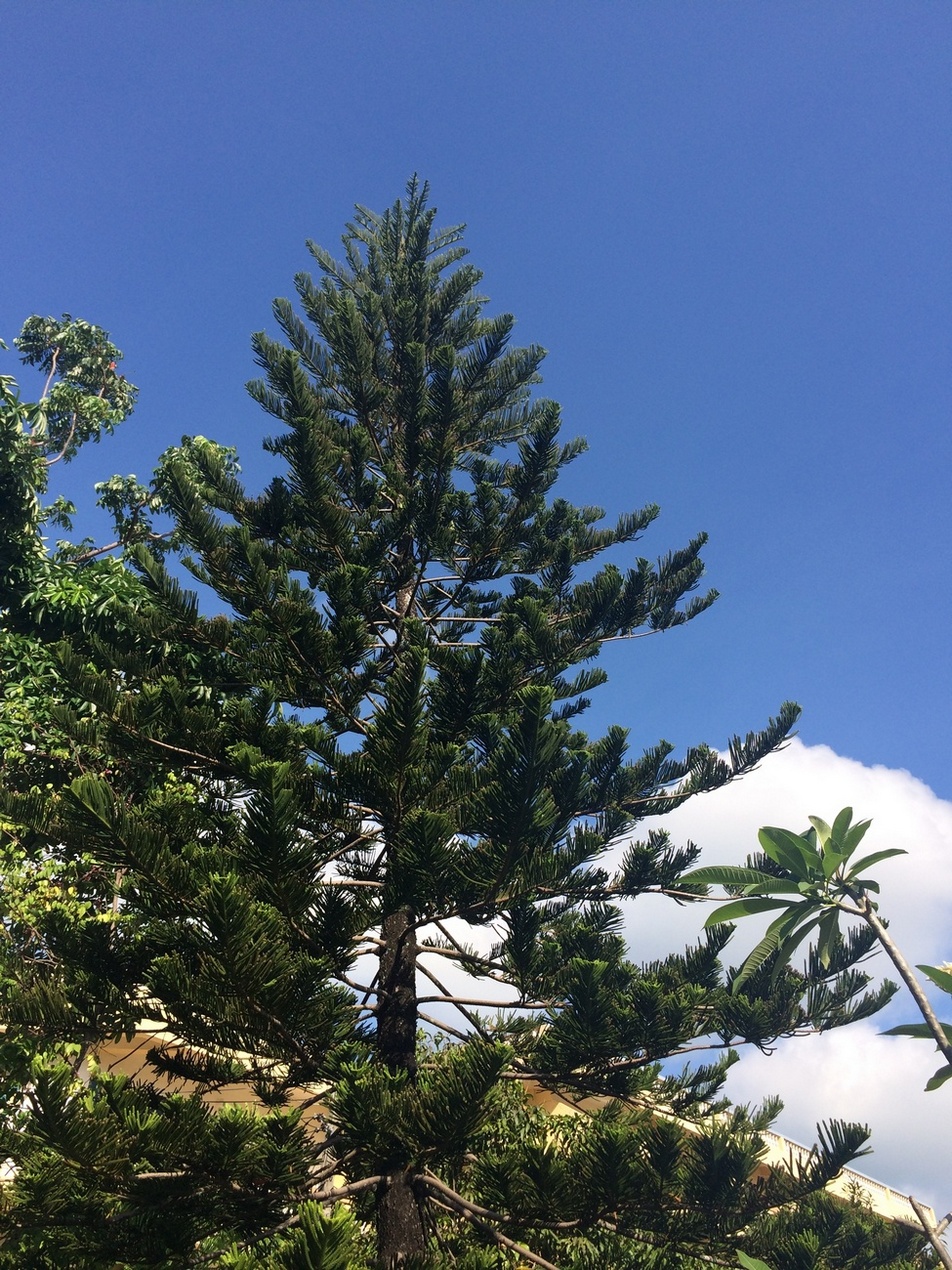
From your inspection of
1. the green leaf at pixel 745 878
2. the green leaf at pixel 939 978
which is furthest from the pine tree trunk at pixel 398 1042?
the green leaf at pixel 939 978

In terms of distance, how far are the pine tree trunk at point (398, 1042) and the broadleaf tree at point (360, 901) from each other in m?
0.02

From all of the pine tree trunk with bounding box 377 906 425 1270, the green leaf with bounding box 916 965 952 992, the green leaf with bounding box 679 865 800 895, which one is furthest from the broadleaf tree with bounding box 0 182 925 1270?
the green leaf with bounding box 916 965 952 992

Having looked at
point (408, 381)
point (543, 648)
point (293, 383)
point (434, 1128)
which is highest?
point (408, 381)

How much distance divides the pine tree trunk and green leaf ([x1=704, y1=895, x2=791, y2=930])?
376 cm

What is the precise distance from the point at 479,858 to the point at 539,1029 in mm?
1197

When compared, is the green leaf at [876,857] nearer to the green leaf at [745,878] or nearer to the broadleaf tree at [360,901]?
the green leaf at [745,878]

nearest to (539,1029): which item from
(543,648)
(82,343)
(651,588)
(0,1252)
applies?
(543,648)

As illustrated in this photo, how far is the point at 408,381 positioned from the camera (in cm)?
683

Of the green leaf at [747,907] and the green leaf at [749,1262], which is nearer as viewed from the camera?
the green leaf at [749,1262]

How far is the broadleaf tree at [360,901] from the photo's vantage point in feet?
→ 10.8

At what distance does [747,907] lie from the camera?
7992 mm

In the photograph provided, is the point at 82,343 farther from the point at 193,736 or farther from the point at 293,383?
the point at 193,736

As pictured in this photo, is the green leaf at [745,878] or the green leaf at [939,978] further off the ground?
the green leaf at [745,878]

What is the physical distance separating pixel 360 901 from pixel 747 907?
5.10 meters
